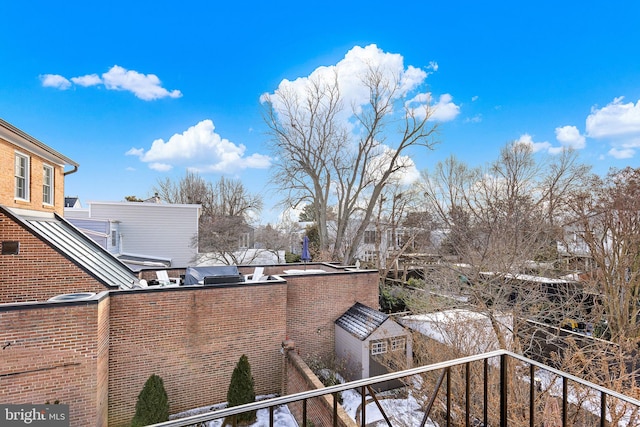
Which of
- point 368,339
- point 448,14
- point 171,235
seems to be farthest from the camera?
point 171,235

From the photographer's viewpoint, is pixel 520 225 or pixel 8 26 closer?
pixel 8 26

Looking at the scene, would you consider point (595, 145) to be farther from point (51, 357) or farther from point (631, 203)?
point (51, 357)

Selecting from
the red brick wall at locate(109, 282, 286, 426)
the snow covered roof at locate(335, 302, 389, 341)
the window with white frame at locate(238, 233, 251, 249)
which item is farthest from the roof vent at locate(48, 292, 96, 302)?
the window with white frame at locate(238, 233, 251, 249)

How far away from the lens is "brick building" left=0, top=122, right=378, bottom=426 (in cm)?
571

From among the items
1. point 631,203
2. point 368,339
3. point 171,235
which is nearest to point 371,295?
point 368,339

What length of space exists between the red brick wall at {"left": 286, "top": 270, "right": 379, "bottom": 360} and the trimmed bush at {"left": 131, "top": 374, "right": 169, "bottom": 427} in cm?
375

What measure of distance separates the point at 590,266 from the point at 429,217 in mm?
9287

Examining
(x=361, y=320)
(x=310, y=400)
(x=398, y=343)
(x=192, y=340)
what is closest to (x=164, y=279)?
(x=192, y=340)

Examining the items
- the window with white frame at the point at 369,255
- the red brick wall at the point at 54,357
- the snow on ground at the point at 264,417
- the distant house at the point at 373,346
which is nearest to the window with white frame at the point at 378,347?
the distant house at the point at 373,346

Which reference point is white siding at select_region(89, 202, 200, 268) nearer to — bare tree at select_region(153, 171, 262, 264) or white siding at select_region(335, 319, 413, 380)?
bare tree at select_region(153, 171, 262, 264)

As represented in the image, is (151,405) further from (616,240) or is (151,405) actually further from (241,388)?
(616,240)

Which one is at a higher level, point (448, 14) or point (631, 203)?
point (448, 14)

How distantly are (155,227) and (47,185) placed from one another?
9620 mm

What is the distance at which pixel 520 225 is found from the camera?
12.4 meters
